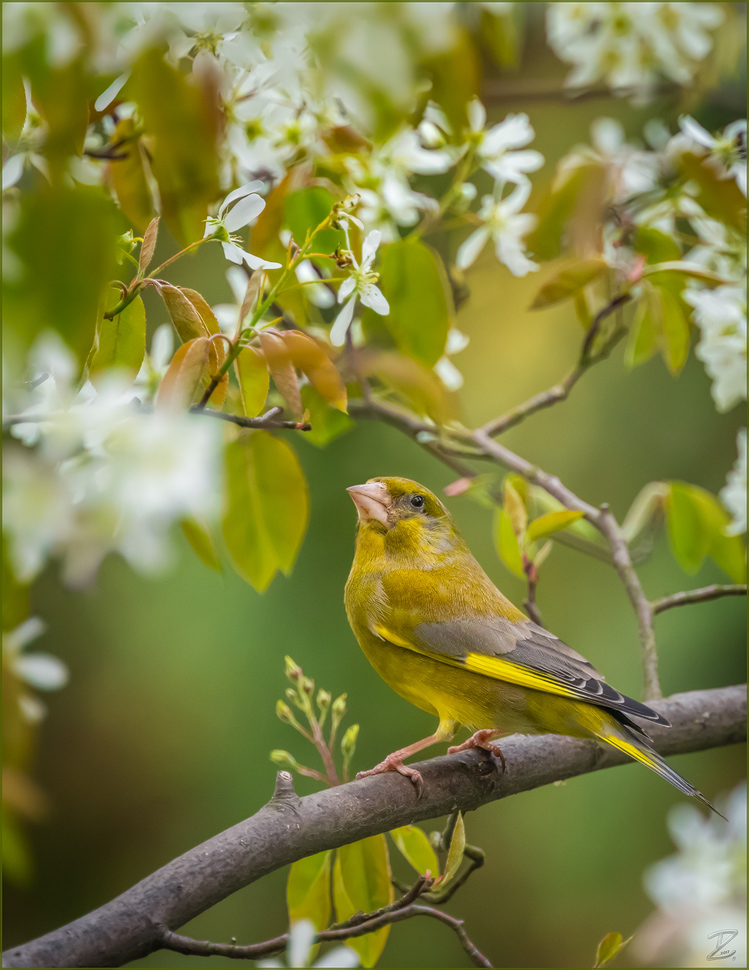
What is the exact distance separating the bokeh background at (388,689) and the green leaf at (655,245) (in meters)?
0.29

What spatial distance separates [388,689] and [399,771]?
59 centimetres

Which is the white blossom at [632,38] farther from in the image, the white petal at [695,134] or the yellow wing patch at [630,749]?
the yellow wing patch at [630,749]

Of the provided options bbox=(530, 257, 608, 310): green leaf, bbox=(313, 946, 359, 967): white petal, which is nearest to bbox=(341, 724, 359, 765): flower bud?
bbox=(313, 946, 359, 967): white petal

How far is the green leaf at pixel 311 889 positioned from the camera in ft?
2.73

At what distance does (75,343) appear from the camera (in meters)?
0.43

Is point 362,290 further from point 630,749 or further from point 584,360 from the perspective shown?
point 630,749

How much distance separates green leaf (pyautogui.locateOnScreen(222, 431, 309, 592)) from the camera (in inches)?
31.1

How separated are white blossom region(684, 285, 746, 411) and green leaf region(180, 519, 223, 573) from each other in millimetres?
740

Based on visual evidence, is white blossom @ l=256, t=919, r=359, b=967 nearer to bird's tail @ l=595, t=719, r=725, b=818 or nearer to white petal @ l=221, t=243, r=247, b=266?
bird's tail @ l=595, t=719, r=725, b=818

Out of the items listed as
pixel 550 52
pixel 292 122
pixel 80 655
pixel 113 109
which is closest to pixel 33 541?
pixel 113 109

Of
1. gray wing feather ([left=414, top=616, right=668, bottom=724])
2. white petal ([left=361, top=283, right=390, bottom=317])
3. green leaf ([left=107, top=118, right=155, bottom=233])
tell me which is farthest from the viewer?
gray wing feather ([left=414, top=616, right=668, bottom=724])

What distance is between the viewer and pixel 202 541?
0.69 m

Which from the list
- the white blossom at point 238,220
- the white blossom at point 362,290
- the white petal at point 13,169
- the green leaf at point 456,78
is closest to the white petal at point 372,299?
the white blossom at point 362,290

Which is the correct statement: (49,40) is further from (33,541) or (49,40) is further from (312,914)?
(312,914)
